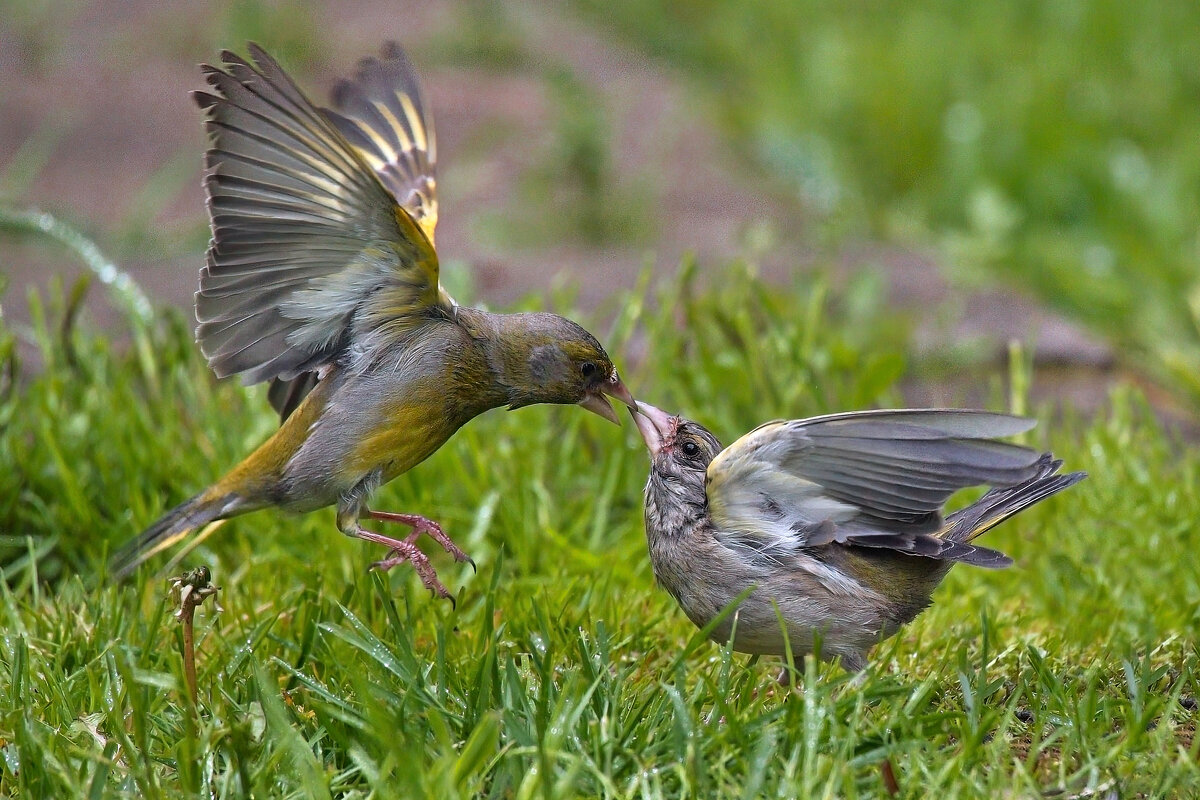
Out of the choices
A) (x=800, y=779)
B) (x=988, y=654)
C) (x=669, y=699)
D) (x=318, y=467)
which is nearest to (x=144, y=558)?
(x=318, y=467)

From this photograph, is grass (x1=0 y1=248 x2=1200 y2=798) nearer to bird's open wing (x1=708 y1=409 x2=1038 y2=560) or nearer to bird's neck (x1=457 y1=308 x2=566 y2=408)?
bird's open wing (x1=708 y1=409 x2=1038 y2=560)

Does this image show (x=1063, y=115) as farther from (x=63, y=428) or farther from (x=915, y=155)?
(x=63, y=428)

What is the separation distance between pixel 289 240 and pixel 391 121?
3.52 feet

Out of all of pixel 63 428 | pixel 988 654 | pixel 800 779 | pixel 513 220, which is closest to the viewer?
pixel 800 779

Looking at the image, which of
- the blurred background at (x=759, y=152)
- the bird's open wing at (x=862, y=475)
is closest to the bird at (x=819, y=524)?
the bird's open wing at (x=862, y=475)

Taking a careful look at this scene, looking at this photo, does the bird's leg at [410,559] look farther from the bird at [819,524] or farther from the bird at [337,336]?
the bird at [819,524]

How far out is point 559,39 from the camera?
36.8 feet

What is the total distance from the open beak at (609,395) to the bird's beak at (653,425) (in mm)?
31

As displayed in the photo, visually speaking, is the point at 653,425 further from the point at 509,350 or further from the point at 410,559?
the point at 410,559

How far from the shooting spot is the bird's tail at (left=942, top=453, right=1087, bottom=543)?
11.7 ft

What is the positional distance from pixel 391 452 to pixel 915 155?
621 cm

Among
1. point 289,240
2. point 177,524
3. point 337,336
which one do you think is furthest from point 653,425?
point 177,524

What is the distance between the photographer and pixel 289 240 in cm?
363

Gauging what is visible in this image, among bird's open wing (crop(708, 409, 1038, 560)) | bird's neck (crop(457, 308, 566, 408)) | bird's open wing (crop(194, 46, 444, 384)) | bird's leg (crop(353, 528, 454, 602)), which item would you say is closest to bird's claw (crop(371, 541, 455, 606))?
bird's leg (crop(353, 528, 454, 602))
